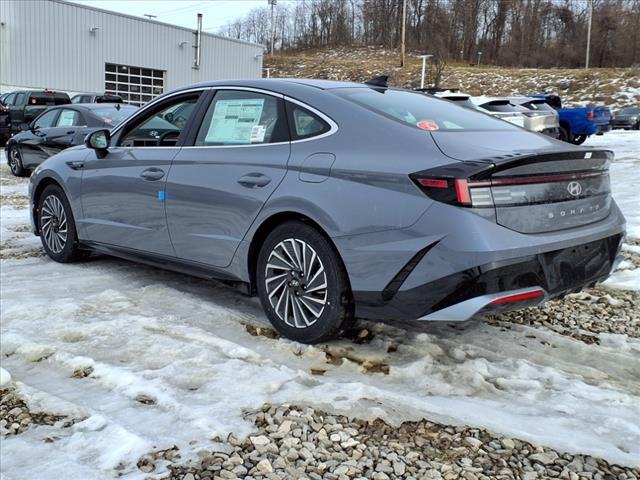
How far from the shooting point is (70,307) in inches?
165

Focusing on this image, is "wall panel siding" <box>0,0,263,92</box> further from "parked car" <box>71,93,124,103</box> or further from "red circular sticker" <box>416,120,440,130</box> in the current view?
"red circular sticker" <box>416,120,440,130</box>

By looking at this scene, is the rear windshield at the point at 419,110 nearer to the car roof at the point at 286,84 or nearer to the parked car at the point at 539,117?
the car roof at the point at 286,84

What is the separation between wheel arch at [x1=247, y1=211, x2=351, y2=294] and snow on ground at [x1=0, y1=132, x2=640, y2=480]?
1.20 ft

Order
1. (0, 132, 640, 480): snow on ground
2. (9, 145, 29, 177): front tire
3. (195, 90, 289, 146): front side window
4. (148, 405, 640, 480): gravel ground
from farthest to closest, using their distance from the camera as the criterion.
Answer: (9, 145, 29, 177): front tire, (195, 90, 289, 146): front side window, (0, 132, 640, 480): snow on ground, (148, 405, 640, 480): gravel ground

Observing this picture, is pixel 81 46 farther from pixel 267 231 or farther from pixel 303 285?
pixel 303 285

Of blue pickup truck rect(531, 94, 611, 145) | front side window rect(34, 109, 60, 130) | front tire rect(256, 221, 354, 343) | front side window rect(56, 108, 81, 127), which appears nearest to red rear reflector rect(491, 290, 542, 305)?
front tire rect(256, 221, 354, 343)

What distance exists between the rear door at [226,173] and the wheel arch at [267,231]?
0.08 metres

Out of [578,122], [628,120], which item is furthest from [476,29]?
[578,122]

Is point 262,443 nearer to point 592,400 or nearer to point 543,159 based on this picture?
point 592,400

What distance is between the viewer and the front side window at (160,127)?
14.9 feet

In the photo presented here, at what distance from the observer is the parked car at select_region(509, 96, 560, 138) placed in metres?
15.2

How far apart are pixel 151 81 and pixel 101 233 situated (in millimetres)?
31663

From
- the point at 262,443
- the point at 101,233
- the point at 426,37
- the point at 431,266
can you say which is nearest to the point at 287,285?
the point at 431,266

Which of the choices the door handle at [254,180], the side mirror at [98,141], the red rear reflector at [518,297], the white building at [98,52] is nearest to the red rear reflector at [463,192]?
the red rear reflector at [518,297]
